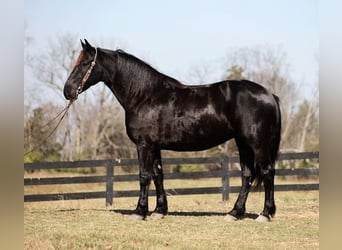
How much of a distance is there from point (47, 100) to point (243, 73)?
2.45 meters

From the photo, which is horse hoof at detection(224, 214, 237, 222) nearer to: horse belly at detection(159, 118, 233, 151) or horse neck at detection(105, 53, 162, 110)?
horse belly at detection(159, 118, 233, 151)

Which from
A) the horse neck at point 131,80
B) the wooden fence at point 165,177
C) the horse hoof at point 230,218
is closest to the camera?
the horse hoof at point 230,218

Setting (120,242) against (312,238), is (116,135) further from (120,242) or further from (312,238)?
(312,238)

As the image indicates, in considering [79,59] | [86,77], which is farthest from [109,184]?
[79,59]

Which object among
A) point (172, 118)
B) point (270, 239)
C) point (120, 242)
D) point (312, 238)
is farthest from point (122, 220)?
point (312, 238)

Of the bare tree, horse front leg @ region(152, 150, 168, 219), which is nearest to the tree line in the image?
the bare tree

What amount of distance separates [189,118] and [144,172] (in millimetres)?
778

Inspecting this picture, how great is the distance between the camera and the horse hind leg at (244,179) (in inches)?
214

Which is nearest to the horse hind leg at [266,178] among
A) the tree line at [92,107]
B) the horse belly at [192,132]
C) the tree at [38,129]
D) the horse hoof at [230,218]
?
the horse hoof at [230,218]

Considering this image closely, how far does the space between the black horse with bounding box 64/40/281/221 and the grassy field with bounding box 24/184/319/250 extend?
230mm

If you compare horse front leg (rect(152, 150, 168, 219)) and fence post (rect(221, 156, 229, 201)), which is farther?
fence post (rect(221, 156, 229, 201))

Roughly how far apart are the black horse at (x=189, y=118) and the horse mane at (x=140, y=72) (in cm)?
1

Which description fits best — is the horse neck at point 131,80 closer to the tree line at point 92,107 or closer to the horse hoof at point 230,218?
the tree line at point 92,107

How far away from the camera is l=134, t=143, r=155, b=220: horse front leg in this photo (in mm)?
5422
